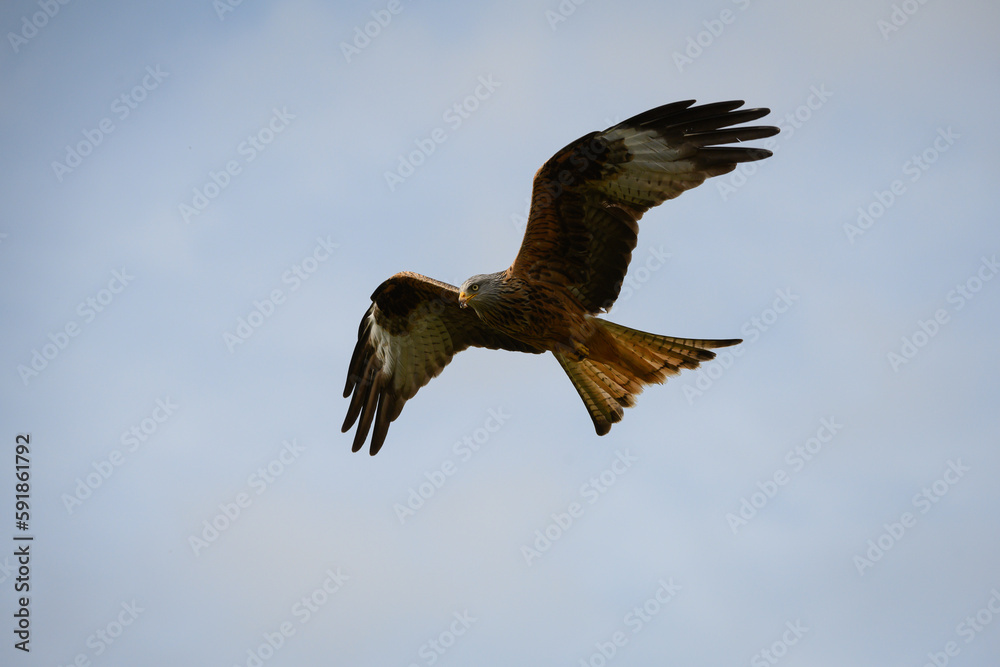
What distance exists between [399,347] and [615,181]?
12.0 ft

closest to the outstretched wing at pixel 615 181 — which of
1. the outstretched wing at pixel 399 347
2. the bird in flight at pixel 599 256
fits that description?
the bird in flight at pixel 599 256

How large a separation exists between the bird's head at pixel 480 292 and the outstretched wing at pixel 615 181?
27cm

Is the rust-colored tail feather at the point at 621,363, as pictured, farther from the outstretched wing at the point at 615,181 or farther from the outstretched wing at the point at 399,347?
the outstretched wing at the point at 399,347

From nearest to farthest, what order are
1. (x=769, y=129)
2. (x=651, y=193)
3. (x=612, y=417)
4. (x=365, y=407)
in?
(x=769, y=129) < (x=651, y=193) < (x=612, y=417) < (x=365, y=407)

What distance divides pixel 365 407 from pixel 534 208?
140 inches

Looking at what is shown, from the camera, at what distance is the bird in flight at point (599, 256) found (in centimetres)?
1020

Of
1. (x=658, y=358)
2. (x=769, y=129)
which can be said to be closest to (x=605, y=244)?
(x=658, y=358)

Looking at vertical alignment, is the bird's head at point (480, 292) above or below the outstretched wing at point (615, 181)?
below

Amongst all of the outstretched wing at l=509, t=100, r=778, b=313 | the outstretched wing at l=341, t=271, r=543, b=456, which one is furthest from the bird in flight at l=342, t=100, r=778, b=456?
the outstretched wing at l=341, t=271, r=543, b=456

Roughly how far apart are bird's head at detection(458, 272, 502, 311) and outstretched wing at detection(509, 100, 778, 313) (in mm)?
267

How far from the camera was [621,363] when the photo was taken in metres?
11.1

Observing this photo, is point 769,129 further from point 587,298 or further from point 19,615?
point 19,615

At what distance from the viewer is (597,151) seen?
10.3 metres

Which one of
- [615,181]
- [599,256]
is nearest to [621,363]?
[599,256]
